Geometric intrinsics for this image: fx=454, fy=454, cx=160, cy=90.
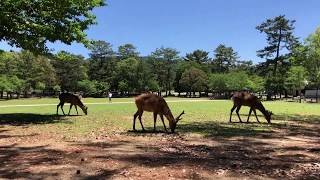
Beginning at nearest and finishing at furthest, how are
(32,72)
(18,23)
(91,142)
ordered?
1. (91,142)
2. (18,23)
3. (32,72)

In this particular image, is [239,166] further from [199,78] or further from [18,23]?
[199,78]

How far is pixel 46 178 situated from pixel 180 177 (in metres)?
2.82

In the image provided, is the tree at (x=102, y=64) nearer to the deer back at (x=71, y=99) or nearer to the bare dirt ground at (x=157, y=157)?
the deer back at (x=71, y=99)

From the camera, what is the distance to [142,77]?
369 feet

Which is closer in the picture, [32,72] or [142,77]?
[32,72]

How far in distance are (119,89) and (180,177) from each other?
10505cm

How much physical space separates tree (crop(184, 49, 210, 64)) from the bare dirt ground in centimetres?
13859

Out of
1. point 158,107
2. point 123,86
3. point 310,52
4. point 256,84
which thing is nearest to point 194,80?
point 256,84

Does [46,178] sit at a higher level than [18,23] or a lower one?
lower

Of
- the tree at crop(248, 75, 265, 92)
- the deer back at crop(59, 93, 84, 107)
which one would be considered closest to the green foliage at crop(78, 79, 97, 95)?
the tree at crop(248, 75, 265, 92)

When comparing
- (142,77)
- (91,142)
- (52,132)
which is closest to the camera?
(91,142)

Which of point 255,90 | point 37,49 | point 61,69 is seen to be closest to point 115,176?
point 37,49

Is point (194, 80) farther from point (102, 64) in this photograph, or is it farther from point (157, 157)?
point (157, 157)

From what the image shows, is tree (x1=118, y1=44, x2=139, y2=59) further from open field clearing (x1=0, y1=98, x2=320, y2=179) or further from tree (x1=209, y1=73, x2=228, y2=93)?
open field clearing (x1=0, y1=98, x2=320, y2=179)
